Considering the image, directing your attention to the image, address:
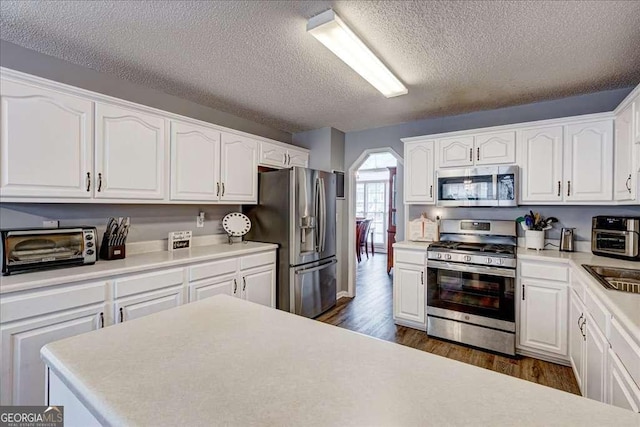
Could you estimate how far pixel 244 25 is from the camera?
184cm

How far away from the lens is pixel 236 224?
135 inches

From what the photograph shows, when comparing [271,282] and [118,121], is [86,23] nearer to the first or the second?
[118,121]

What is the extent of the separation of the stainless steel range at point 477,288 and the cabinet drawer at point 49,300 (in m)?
2.83

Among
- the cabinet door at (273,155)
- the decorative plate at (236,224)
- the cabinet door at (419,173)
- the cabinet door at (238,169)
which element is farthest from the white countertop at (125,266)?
the cabinet door at (419,173)

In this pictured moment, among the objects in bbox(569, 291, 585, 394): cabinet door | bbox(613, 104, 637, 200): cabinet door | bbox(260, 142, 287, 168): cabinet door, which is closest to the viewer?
bbox(569, 291, 585, 394): cabinet door

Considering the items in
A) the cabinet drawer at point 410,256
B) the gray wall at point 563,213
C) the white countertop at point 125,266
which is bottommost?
the cabinet drawer at point 410,256

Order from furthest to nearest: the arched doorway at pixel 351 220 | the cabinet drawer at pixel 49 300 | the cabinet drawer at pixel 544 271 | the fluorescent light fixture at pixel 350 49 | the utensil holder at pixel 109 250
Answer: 1. the arched doorway at pixel 351 220
2. the cabinet drawer at pixel 544 271
3. the utensil holder at pixel 109 250
4. the fluorescent light fixture at pixel 350 49
5. the cabinet drawer at pixel 49 300

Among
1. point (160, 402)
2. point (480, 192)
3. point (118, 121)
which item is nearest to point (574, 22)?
point (480, 192)

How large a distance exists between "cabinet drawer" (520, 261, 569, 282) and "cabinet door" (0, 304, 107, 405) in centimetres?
346

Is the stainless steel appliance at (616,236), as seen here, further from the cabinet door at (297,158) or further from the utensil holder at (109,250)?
the utensil holder at (109,250)

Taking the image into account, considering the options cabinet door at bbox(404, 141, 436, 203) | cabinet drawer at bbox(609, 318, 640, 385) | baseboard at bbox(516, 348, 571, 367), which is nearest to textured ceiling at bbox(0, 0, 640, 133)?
A: cabinet door at bbox(404, 141, 436, 203)

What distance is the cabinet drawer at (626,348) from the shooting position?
3.77 ft

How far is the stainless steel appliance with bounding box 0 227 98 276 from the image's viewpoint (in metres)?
1.81

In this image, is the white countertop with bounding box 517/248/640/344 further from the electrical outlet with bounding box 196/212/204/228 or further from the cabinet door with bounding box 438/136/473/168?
the electrical outlet with bounding box 196/212/204/228
